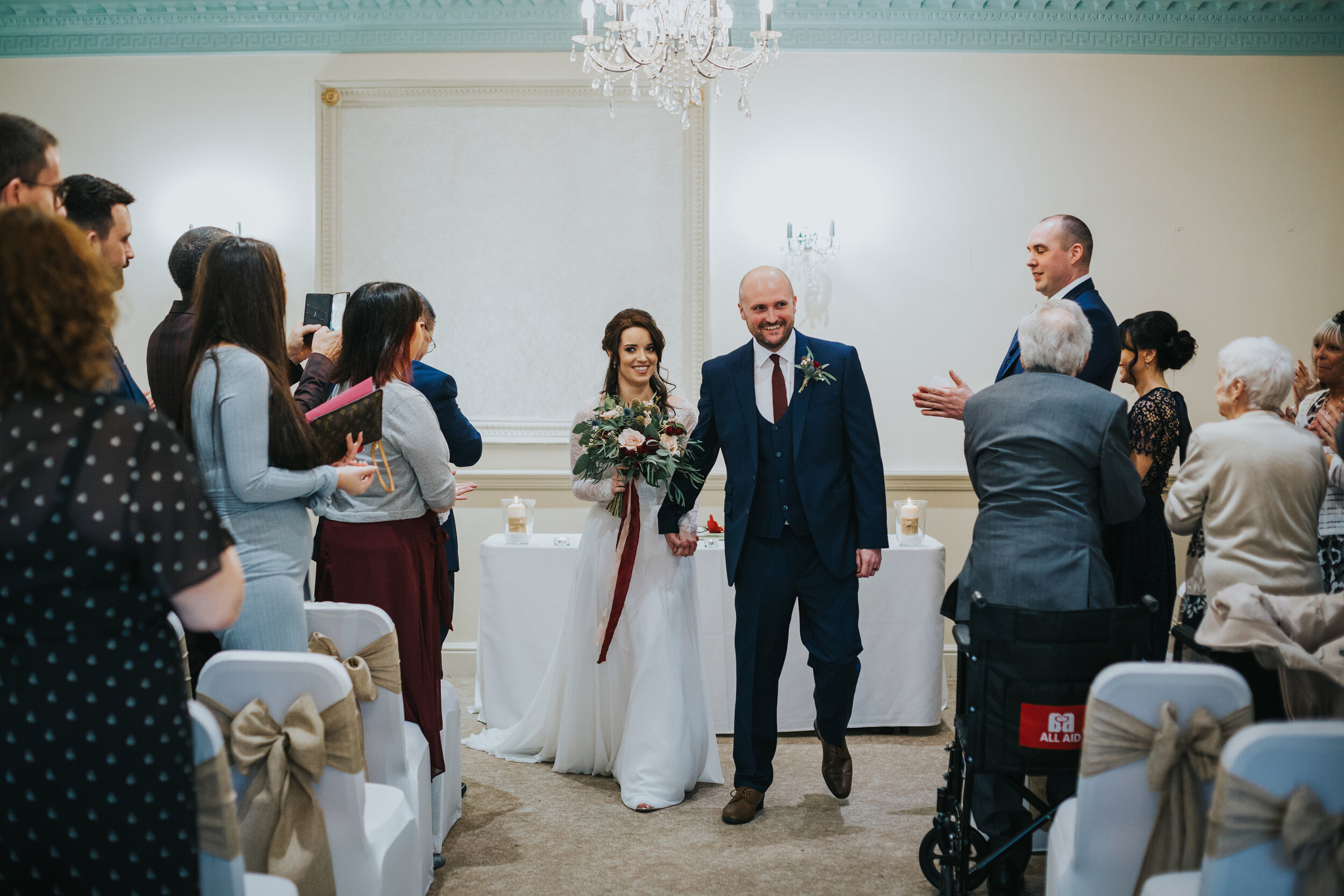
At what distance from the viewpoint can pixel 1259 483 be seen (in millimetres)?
2662

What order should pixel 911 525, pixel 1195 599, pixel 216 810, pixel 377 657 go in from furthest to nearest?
pixel 911 525
pixel 1195 599
pixel 377 657
pixel 216 810

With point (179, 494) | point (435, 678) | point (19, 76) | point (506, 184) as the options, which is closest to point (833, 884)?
point (435, 678)

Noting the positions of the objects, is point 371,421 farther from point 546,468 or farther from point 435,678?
point 546,468

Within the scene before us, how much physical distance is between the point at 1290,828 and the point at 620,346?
2878mm

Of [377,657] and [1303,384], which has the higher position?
[1303,384]

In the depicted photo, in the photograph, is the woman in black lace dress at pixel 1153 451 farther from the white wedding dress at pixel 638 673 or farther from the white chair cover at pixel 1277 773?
the white chair cover at pixel 1277 773

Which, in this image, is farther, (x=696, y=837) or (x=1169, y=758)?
(x=696, y=837)

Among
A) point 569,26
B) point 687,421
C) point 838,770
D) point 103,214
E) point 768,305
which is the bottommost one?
point 838,770

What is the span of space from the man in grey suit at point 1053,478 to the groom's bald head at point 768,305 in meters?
0.96

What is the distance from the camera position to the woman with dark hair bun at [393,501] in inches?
114

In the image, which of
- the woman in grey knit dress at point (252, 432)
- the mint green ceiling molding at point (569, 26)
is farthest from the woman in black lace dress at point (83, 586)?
the mint green ceiling molding at point (569, 26)

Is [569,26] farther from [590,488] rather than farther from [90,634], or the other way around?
[90,634]

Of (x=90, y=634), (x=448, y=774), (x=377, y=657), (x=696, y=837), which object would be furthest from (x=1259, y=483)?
(x=90, y=634)

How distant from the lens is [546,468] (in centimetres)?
559
